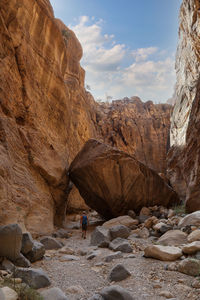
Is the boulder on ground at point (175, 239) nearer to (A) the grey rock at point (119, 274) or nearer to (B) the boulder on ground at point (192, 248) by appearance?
(B) the boulder on ground at point (192, 248)

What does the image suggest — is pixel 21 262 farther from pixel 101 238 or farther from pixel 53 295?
pixel 101 238

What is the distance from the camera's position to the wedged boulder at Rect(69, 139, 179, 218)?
12.0 metres

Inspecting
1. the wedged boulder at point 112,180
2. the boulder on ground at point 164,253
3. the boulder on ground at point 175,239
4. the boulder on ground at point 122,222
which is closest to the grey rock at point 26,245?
the boulder on ground at point 164,253

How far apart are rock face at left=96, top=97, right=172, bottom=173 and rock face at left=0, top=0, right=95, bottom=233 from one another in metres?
22.1

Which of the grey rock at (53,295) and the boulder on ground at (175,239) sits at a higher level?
the grey rock at (53,295)

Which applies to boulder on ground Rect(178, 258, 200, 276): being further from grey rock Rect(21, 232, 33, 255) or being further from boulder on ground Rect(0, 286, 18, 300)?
grey rock Rect(21, 232, 33, 255)

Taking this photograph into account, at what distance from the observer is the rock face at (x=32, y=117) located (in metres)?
7.33

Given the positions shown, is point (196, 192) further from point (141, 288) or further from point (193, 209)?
point (141, 288)

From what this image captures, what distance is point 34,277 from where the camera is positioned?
348 centimetres

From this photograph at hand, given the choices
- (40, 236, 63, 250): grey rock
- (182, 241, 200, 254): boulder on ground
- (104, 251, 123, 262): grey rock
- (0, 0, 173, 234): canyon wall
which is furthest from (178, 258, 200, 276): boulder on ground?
(0, 0, 173, 234): canyon wall

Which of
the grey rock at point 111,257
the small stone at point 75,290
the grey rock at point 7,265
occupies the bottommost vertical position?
the grey rock at point 111,257

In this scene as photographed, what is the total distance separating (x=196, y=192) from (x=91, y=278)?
6.33m

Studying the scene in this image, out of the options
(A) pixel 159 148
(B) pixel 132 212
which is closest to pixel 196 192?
(B) pixel 132 212

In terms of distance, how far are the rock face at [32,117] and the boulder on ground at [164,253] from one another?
3.82 m
